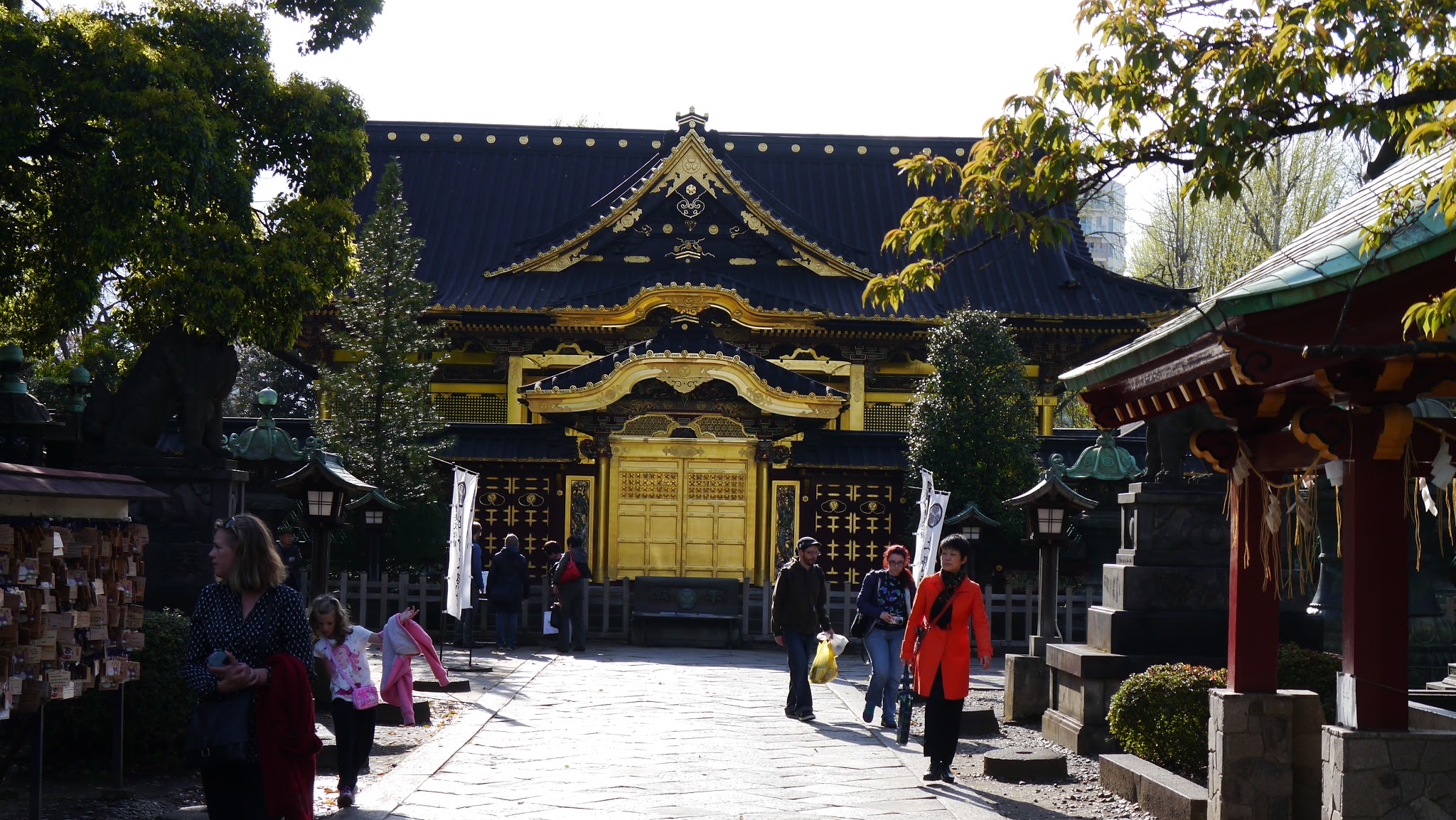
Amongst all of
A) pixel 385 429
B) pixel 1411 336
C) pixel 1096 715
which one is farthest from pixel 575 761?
pixel 385 429

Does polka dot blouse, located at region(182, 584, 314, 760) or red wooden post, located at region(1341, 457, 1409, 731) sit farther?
red wooden post, located at region(1341, 457, 1409, 731)

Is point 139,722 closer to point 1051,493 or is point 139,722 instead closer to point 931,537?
point 931,537

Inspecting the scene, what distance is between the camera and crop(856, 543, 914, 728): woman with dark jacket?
11.5 metres

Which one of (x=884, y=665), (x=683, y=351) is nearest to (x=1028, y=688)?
(x=884, y=665)

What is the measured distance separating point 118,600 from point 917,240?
4.99 metres

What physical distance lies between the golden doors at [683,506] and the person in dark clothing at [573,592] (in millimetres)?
4122

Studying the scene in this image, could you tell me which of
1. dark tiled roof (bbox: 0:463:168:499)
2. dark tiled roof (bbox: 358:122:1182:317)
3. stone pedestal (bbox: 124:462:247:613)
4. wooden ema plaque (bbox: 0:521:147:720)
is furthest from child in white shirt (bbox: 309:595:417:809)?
dark tiled roof (bbox: 358:122:1182:317)

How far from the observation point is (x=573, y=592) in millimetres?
18812

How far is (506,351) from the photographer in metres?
26.3

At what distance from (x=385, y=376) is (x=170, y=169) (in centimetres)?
914

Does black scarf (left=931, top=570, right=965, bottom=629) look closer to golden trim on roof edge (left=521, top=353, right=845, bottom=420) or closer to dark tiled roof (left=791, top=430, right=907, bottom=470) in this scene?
golden trim on roof edge (left=521, top=353, right=845, bottom=420)

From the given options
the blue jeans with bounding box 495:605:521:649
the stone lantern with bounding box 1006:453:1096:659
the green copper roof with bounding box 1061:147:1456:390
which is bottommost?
the blue jeans with bounding box 495:605:521:649

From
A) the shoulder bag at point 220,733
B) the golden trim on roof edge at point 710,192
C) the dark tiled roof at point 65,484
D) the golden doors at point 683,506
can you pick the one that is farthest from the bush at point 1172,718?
the golden trim on roof edge at point 710,192

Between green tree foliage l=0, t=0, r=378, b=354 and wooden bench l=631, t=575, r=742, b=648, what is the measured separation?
806 cm
